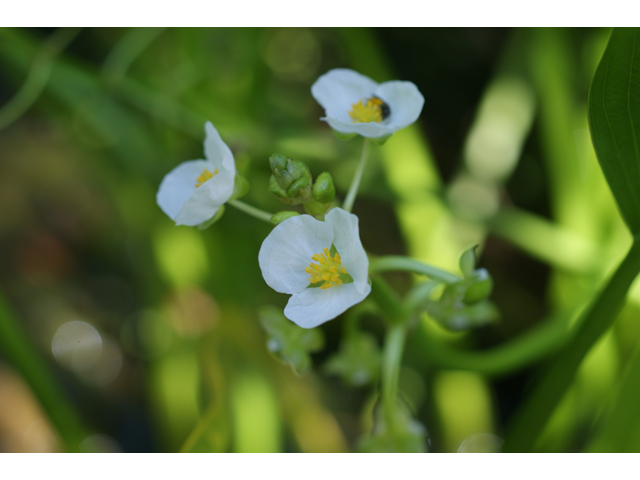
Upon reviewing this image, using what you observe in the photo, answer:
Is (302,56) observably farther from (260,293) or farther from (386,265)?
(386,265)

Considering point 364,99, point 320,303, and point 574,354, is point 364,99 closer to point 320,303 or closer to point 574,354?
point 320,303

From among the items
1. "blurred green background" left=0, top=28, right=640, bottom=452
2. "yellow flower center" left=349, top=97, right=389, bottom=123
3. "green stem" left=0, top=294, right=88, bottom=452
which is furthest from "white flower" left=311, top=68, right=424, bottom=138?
"green stem" left=0, top=294, right=88, bottom=452

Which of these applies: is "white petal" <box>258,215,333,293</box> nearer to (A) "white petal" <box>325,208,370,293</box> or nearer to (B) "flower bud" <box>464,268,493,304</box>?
(A) "white petal" <box>325,208,370,293</box>

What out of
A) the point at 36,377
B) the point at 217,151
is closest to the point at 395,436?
the point at 217,151

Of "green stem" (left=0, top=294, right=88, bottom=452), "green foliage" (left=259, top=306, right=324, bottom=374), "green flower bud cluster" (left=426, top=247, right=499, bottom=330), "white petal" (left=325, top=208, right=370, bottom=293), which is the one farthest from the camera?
"green stem" (left=0, top=294, right=88, bottom=452)

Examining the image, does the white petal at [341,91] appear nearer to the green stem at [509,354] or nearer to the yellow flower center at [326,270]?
the yellow flower center at [326,270]

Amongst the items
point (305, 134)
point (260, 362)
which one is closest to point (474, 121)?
point (305, 134)
